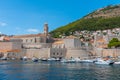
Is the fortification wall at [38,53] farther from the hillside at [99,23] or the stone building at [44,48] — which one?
the hillside at [99,23]

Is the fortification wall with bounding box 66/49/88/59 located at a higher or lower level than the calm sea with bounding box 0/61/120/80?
higher

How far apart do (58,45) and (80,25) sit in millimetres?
45165


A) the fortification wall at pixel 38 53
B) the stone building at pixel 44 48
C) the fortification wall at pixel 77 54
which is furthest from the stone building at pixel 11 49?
the fortification wall at pixel 77 54

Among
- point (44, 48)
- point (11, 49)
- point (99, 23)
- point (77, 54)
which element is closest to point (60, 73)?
point (77, 54)

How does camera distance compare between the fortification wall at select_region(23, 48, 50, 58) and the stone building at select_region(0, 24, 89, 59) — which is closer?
the stone building at select_region(0, 24, 89, 59)

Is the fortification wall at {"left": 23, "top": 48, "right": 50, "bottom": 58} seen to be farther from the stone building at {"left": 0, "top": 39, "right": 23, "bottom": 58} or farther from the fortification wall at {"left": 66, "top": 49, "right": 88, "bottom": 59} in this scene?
the fortification wall at {"left": 66, "top": 49, "right": 88, "bottom": 59}

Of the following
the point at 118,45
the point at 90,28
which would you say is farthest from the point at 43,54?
the point at 90,28

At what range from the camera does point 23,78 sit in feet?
122

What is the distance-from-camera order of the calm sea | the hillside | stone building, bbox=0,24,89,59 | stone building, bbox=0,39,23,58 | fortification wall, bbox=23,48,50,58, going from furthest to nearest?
the hillside < stone building, bbox=0,39,23,58 < fortification wall, bbox=23,48,50,58 < stone building, bbox=0,24,89,59 < the calm sea

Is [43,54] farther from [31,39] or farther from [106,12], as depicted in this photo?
[106,12]

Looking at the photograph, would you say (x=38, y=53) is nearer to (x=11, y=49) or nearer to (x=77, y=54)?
(x=11, y=49)

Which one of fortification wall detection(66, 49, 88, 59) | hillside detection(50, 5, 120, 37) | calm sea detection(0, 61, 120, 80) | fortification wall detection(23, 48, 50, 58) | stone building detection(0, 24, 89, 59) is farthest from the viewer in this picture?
hillside detection(50, 5, 120, 37)

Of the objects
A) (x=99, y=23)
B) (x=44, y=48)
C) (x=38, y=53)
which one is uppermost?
(x=99, y=23)

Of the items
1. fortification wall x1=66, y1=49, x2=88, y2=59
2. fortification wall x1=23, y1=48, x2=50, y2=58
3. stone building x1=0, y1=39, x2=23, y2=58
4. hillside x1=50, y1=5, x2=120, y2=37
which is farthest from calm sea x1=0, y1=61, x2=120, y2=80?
hillside x1=50, y1=5, x2=120, y2=37
